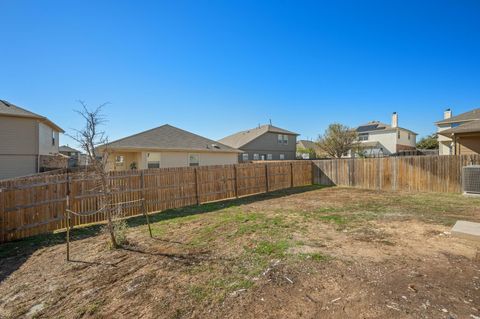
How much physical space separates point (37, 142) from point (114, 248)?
47.5 feet

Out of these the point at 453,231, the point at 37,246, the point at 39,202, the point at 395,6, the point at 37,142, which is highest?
the point at 395,6

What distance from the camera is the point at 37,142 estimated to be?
14719 millimetres

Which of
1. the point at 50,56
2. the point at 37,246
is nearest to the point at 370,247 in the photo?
the point at 37,246

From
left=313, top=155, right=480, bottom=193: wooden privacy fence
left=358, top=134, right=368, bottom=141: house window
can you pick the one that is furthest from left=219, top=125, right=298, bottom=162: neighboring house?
left=313, top=155, right=480, bottom=193: wooden privacy fence

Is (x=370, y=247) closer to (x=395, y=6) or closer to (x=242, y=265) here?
(x=242, y=265)

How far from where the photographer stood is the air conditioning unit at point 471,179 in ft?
30.6

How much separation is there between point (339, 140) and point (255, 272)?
31.4 m

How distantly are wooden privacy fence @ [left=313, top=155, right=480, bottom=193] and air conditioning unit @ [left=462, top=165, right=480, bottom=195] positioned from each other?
95cm

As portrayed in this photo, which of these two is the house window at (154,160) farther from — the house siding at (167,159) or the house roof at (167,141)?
the house roof at (167,141)

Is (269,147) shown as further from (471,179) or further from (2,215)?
(2,215)

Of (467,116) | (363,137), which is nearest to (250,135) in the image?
(363,137)

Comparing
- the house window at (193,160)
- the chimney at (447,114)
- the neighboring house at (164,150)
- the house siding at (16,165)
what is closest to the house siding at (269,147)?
the neighboring house at (164,150)

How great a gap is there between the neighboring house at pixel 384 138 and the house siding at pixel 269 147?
34.6 feet

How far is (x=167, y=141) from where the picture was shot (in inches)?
675
